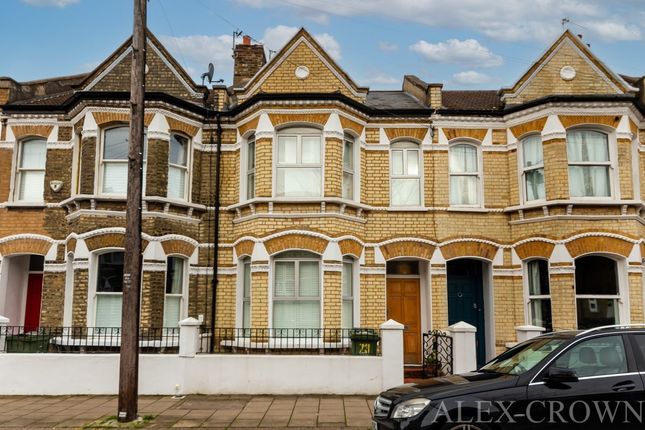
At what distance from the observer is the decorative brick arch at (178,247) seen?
12984 mm

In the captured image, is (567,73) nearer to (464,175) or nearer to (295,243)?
(464,175)

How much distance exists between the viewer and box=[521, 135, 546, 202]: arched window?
13.5 m

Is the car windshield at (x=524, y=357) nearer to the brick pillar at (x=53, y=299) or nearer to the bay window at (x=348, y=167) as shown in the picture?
the bay window at (x=348, y=167)

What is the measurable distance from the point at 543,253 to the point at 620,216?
196 cm

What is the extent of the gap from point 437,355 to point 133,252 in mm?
7077

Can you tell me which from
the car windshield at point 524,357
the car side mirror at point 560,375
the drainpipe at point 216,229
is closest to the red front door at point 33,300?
the drainpipe at point 216,229

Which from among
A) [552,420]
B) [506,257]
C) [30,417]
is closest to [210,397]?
[30,417]

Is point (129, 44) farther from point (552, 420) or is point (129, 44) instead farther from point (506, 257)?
point (552, 420)

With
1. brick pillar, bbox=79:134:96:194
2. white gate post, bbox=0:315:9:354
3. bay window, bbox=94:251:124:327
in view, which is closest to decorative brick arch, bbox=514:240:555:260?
bay window, bbox=94:251:124:327

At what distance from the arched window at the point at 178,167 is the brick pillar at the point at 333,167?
3.71 meters

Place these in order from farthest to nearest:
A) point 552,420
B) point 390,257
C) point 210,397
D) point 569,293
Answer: point 390,257
point 569,293
point 210,397
point 552,420

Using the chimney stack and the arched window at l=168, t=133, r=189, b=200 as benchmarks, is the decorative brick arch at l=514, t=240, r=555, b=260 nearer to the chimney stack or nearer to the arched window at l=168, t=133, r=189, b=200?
the arched window at l=168, t=133, r=189, b=200

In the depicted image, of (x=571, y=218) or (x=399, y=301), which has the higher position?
(x=571, y=218)

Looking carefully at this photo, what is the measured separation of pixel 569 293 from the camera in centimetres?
1241
